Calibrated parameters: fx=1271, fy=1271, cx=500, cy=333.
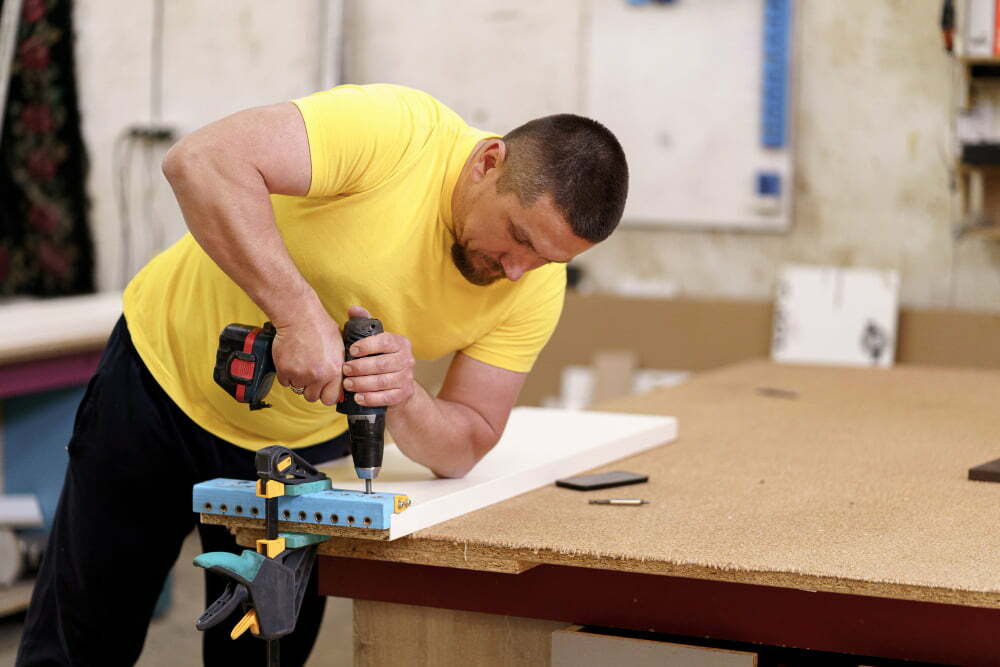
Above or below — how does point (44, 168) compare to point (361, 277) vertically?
above

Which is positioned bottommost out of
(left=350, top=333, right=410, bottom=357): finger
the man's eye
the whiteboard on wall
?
(left=350, top=333, right=410, bottom=357): finger

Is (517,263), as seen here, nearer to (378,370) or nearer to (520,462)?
(378,370)

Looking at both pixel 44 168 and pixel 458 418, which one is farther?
pixel 44 168

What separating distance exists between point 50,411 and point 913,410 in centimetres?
225

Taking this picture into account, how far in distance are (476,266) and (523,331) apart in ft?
0.72

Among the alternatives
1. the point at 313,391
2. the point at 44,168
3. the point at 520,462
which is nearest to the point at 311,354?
the point at 313,391

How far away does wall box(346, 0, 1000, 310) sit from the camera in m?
4.08

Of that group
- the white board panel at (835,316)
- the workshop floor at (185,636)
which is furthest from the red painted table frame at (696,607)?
the white board panel at (835,316)

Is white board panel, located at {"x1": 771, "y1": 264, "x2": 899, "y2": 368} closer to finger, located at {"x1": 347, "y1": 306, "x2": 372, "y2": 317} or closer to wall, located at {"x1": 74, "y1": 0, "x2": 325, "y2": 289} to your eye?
wall, located at {"x1": 74, "y1": 0, "x2": 325, "y2": 289}

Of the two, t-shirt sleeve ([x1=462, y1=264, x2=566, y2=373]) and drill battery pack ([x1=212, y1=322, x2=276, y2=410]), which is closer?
drill battery pack ([x1=212, y1=322, x2=276, y2=410])

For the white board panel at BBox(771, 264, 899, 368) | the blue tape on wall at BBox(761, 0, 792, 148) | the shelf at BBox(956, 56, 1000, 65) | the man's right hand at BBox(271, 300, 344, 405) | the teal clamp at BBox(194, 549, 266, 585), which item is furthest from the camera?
the blue tape on wall at BBox(761, 0, 792, 148)

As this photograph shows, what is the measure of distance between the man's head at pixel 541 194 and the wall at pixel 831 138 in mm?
2658

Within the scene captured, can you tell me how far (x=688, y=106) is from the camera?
170 inches

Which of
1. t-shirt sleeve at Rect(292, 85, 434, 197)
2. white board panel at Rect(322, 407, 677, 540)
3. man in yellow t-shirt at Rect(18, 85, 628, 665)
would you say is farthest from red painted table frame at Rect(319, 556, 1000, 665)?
t-shirt sleeve at Rect(292, 85, 434, 197)
